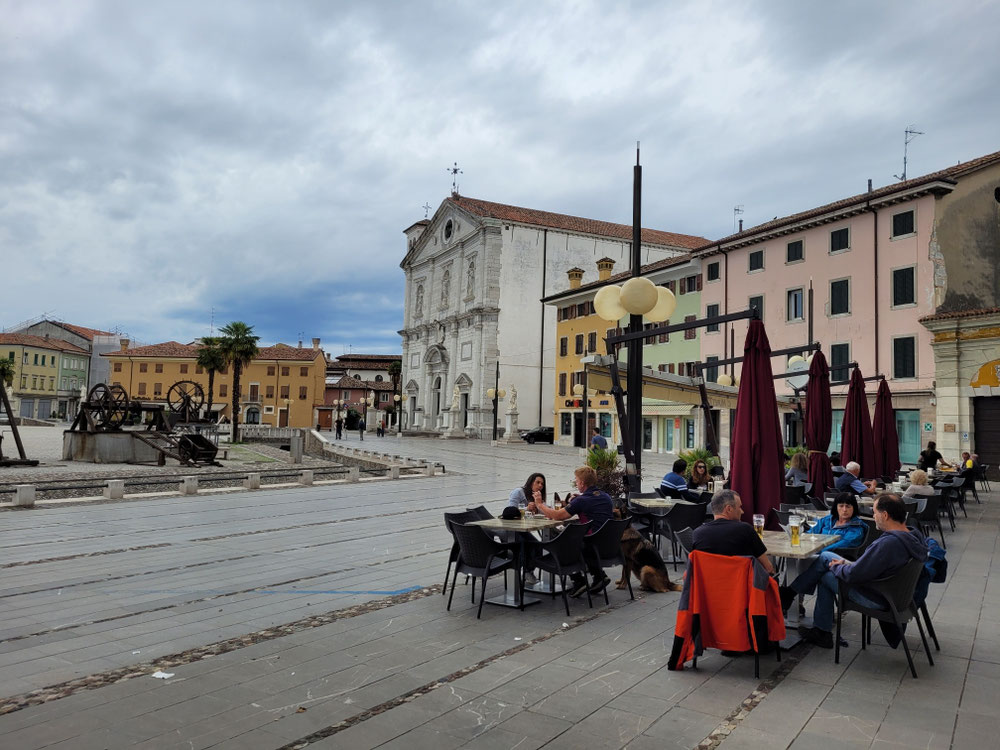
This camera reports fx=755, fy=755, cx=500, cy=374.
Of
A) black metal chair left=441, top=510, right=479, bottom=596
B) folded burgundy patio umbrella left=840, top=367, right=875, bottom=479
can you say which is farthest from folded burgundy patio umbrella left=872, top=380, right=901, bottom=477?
black metal chair left=441, top=510, right=479, bottom=596

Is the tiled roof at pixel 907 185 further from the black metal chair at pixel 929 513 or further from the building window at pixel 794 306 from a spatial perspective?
the black metal chair at pixel 929 513

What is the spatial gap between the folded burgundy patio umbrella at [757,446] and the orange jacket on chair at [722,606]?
178 cm

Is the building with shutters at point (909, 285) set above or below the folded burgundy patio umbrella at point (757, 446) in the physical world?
above

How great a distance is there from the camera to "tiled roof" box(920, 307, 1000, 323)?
22.1m

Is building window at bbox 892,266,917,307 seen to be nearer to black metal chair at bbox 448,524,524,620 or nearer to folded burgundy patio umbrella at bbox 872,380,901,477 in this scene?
folded burgundy patio umbrella at bbox 872,380,901,477

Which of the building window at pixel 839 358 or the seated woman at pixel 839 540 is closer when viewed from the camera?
the seated woman at pixel 839 540

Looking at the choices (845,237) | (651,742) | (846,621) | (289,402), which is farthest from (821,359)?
Answer: (289,402)

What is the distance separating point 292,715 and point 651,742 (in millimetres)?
1891

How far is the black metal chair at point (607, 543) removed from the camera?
22.6 ft

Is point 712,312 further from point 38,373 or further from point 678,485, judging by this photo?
point 38,373

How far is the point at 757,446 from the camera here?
673 centimetres

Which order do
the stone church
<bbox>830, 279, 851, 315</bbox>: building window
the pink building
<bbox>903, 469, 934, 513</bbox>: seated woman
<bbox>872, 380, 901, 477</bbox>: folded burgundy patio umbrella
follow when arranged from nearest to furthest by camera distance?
<bbox>903, 469, 934, 513</bbox>: seated woman < <bbox>872, 380, 901, 477</bbox>: folded burgundy patio umbrella < the pink building < <bbox>830, 279, 851, 315</bbox>: building window < the stone church

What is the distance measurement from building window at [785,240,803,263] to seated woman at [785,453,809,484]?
19.8 meters

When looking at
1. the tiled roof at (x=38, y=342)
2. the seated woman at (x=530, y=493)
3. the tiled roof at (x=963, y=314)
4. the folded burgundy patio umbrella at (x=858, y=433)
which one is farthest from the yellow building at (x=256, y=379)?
the seated woman at (x=530, y=493)
